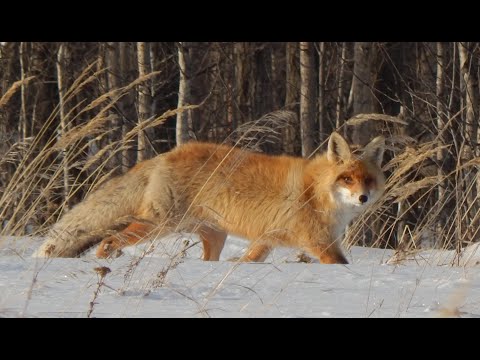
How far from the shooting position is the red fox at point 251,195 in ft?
22.7

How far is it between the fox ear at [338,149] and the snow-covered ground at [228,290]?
2102 millimetres

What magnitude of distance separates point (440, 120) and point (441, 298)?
245 inches

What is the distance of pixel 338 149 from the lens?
23.5 feet

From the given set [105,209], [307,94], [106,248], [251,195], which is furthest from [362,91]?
[106,248]

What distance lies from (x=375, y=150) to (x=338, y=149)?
Result: 0.39 m

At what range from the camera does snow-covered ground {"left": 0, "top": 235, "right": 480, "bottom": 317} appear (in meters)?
3.51

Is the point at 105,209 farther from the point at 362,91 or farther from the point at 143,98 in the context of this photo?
the point at 362,91

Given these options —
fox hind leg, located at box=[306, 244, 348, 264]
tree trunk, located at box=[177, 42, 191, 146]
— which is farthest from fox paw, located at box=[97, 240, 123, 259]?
tree trunk, located at box=[177, 42, 191, 146]

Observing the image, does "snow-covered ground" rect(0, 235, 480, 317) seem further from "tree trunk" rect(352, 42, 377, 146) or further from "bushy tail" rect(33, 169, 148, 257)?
"tree trunk" rect(352, 42, 377, 146)

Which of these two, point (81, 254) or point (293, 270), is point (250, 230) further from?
point (293, 270)

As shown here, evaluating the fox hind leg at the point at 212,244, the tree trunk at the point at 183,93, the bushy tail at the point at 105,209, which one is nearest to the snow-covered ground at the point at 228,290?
the bushy tail at the point at 105,209

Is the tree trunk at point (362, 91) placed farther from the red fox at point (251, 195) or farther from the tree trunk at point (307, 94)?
the red fox at point (251, 195)

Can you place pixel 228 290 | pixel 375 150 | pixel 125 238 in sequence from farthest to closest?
pixel 375 150, pixel 125 238, pixel 228 290
